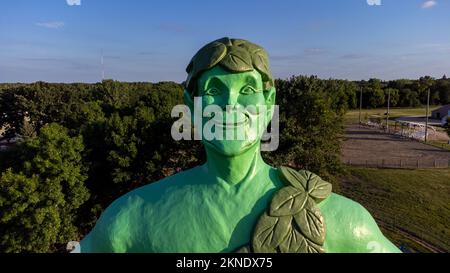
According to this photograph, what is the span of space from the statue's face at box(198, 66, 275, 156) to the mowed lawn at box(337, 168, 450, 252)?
1548 cm

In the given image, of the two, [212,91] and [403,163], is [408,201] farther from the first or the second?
[212,91]

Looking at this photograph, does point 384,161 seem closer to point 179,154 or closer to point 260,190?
point 179,154

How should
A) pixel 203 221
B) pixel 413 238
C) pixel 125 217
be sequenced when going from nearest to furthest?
pixel 203 221 < pixel 125 217 < pixel 413 238

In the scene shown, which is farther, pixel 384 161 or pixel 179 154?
pixel 384 161

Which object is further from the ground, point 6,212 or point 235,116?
point 235,116

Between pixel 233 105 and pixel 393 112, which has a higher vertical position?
pixel 233 105

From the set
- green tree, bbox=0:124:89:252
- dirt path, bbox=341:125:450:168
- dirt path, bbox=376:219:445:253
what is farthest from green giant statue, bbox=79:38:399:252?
dirt path, bbox=341:125:450:168

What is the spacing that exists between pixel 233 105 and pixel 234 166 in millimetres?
842

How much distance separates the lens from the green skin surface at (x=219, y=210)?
523cm

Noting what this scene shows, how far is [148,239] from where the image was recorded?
5.29 m

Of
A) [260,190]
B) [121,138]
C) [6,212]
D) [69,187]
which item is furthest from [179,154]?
[260,190]

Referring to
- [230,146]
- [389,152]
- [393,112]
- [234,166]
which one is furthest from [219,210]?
[393,112]

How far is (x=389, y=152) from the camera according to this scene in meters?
42.7
